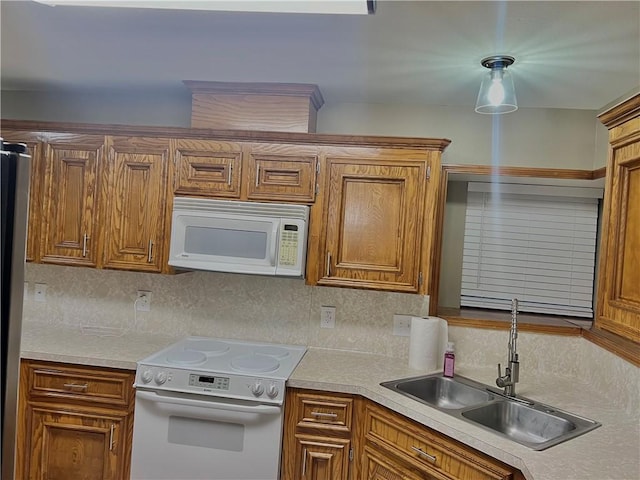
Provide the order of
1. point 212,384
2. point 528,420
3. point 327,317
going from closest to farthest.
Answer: point 528,420 → point 212,384 → point 327,317

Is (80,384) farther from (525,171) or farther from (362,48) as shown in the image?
(525,171)

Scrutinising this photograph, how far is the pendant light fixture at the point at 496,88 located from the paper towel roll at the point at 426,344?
3.62 feet

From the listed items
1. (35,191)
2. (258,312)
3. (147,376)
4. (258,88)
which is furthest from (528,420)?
(35,191)

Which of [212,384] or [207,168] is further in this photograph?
[207,168]

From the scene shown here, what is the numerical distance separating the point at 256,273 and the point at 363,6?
1340mm

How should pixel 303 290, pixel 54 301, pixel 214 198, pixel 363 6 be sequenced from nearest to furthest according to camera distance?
1. pixel 363 6
2. pixel 214 198
3. pixel 303 290
4. pixel 54 301

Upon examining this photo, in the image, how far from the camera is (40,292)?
2.99 meters

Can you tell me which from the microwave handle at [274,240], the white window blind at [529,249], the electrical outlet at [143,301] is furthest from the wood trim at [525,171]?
the electrical outlet at [143,301]

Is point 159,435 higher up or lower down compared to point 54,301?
lower down

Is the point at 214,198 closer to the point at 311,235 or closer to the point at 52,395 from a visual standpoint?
the point at 311,235

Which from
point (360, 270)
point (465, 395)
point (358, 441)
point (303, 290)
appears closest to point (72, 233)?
point (303, 290)

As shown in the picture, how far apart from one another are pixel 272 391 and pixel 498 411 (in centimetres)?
99

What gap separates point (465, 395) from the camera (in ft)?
7.39

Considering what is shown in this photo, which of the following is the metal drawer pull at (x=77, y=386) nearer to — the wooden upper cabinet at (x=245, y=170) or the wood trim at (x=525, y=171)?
→ the wooden upper cabinet at (x=245, y=170)
